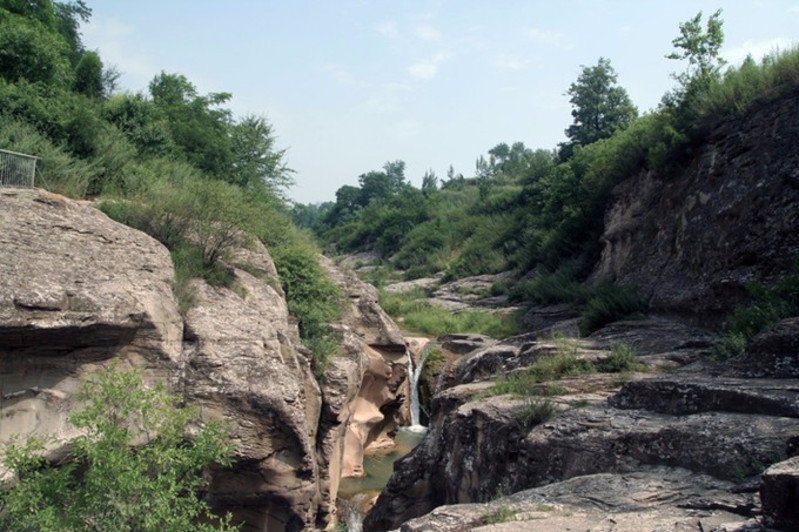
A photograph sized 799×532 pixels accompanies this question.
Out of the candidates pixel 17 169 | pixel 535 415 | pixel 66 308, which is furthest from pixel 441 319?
pixel 66 308

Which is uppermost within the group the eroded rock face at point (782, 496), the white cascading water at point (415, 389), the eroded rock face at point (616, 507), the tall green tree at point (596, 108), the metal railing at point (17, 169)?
the tall green tree at point (596, 108)

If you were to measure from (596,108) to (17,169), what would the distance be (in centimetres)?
3437

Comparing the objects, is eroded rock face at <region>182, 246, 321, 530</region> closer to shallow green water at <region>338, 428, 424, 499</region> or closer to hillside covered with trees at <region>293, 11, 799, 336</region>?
shallow green water at <region>338, 428, 424, 499</region>

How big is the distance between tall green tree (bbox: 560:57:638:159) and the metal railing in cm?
3131

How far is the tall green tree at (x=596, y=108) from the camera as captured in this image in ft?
127

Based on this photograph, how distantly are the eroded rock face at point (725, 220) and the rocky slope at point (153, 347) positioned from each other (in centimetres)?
797

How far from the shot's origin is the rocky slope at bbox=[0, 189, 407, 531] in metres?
8.34

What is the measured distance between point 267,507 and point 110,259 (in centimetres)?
429

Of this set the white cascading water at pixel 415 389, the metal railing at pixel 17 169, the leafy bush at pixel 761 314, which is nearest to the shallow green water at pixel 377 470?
the white cascading water at pixel 415 389

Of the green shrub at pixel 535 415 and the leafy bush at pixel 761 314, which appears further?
the leafy bush at pixel 761 314

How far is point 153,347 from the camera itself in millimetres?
9477

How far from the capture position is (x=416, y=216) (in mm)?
55062

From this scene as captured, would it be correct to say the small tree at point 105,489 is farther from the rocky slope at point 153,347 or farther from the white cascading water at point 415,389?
the white cascading water at point 415,389

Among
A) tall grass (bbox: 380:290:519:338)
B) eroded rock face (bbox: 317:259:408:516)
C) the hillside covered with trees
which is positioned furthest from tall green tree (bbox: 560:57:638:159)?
eroded rock face (bbox: 317:259:408:516)
